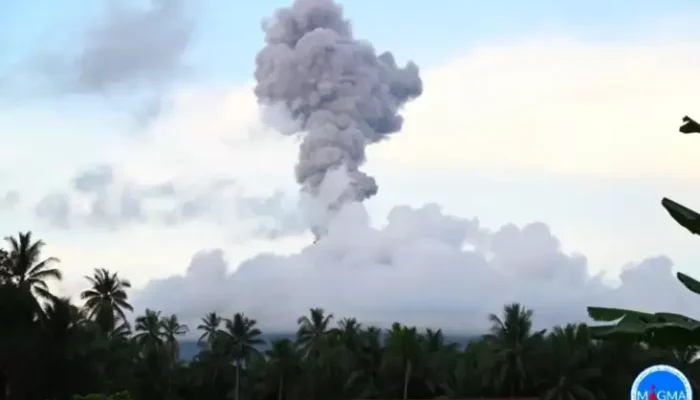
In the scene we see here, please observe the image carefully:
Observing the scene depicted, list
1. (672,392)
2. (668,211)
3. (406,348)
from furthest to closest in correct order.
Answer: (406,348), (672,392), (668,211)

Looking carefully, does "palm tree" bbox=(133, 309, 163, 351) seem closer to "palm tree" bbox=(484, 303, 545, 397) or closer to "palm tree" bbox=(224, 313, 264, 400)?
"palm tree" bbox=(224, 313, 264, 400)

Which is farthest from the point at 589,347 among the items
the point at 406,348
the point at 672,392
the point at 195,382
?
the point at 672,392

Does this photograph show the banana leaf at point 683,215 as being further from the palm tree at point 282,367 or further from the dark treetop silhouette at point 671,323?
the palm tree at point 282,367

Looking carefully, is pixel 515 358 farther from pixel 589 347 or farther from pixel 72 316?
pixel 72 316

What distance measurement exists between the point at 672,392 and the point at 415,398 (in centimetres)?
5906

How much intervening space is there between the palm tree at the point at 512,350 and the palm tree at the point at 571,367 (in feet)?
5.05

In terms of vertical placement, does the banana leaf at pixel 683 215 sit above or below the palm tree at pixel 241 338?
below

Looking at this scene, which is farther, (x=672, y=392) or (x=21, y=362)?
(x=21, y=362)

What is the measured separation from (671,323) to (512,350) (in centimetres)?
6237

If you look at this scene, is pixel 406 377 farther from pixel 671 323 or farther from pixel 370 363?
pixel 671 323

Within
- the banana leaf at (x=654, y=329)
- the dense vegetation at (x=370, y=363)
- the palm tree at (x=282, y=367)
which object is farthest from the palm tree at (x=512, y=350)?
the banana leaf at (x=654, y=329)

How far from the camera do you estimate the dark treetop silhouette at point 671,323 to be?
9086 mm

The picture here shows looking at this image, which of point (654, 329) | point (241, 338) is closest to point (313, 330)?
point (241, 338)

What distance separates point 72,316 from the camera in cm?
5206
